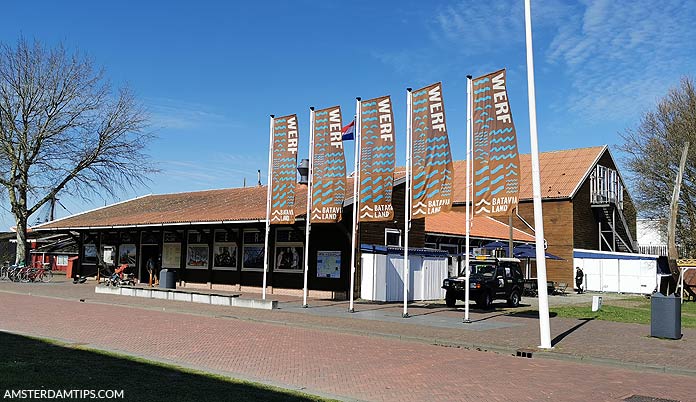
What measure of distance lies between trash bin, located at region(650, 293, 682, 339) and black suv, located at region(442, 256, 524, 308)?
7407 mm

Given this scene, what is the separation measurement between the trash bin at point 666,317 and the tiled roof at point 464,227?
1075 centimetres

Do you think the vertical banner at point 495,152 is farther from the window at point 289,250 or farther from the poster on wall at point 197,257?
the poster on wall at point 197,257

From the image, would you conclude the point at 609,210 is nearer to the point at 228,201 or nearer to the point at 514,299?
the point at 514,299

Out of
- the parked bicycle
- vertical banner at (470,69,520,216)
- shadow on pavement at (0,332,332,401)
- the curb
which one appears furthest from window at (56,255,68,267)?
shadow on pavement at (0,332,332,401)

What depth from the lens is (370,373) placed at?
10.2 metres

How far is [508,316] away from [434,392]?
1241cm

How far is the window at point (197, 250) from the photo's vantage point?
31.6 metres

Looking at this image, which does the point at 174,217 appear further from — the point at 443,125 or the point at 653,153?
the point at 653,153

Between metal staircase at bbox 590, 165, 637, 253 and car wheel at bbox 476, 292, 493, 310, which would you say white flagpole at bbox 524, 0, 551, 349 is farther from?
metal staircase at bbox 590, 165, 637, 253

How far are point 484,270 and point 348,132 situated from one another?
765cm

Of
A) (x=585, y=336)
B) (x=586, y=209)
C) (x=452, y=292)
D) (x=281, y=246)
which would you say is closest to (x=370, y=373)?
(x=585, y=336)

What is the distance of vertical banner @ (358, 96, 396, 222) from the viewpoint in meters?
20.5

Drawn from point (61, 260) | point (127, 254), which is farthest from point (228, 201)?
point (61, 260)

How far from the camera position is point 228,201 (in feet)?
109
